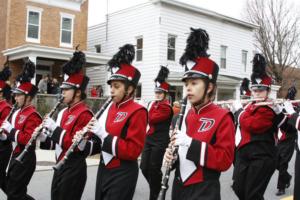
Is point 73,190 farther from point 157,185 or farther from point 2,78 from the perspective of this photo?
point 2,78

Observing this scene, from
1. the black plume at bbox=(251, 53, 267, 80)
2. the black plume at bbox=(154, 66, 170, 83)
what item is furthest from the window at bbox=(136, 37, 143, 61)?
the black plume at bbox=(251, 53, 267, 80)

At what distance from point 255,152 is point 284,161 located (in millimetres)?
3209

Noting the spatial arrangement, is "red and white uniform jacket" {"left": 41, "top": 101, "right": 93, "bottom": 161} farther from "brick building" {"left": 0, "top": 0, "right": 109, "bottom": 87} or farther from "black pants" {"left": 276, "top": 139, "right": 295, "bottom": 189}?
"brick building" {"left": 0, "top": 0, "right": 109, "bottom": 87}

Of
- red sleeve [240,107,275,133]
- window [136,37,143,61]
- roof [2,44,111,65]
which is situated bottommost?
red sleeve [240,107,275,133]

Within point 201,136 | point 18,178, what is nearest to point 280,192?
point 18,178

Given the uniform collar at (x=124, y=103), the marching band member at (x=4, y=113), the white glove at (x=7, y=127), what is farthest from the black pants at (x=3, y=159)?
the uniform collar at (x=124, y=103)

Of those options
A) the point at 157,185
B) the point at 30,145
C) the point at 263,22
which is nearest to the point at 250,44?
the point at 263,22

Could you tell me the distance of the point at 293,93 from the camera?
1102 centimetres

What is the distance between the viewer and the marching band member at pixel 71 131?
15.6 ft

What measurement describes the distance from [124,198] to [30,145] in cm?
A: 164

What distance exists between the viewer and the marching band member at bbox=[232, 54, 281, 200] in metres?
5.81

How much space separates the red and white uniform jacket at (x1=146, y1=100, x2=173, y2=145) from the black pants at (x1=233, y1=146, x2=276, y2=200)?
202 cm

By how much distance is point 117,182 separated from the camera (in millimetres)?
4230

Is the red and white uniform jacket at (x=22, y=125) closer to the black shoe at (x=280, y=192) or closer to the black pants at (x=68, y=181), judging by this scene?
the black pants at (x=68, y=181)
